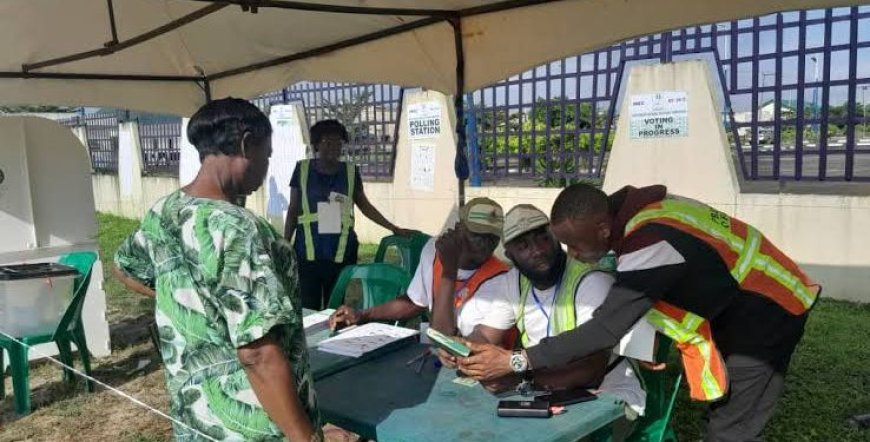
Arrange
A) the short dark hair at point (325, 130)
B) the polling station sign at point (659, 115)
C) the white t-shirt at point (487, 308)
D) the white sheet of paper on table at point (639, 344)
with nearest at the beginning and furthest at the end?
the white sheet of paper on table at point (639, 344)
the white t-shirt at point (487, 308)
the short dark hair at point (325, 130)
the polling station sign at point (659, 115)

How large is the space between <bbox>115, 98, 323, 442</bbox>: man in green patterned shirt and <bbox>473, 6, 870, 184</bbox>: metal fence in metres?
3.57

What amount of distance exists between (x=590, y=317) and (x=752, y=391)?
1.76 ft

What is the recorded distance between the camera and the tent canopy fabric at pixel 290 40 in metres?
2.98

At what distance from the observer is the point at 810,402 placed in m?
3.72

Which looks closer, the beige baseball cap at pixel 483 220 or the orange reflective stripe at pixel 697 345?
the orange reflective stripe at pixel 697 345

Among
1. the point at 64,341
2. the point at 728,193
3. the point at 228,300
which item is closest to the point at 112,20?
the point at 64,341

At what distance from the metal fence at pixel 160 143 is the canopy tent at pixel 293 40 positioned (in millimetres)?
7613

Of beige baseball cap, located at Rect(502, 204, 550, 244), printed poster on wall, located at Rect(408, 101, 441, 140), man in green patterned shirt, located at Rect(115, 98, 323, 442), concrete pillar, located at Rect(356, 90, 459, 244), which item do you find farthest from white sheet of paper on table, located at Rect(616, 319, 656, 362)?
printed poster on wall, located at Rect(408, 101, 441, 140)

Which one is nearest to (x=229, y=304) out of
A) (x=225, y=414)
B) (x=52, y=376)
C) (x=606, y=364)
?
(x=225, y=414)

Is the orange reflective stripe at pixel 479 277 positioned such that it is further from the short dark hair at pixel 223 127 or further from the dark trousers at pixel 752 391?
the short dark hair at pixel 223 127

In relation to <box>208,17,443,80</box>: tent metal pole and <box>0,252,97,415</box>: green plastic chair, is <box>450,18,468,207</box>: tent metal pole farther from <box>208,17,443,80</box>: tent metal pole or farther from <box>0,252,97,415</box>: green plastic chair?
<box>0,252,97,415</box>: green plastic chair

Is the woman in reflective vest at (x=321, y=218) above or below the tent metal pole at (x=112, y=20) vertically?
below

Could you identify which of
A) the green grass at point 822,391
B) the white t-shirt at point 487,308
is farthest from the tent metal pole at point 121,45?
the green grass at point 822,391

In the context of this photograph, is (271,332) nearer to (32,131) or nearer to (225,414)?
(225,414)
